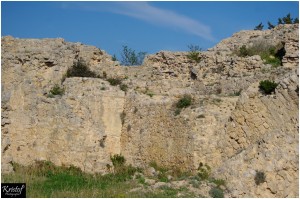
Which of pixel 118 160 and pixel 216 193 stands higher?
pixel 118 160

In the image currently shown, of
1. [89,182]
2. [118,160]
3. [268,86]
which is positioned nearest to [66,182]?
[89,182]

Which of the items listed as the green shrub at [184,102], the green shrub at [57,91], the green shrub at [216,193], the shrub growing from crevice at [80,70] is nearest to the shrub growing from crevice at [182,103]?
the green shrub at [184,102]

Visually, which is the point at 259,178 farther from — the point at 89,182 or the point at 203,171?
the point at 89,182

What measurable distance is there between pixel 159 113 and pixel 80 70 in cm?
457

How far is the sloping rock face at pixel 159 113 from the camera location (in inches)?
615

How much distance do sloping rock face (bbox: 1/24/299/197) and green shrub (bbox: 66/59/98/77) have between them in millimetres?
225

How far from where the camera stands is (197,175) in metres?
16.5

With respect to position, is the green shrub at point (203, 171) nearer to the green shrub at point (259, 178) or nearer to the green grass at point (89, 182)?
the green grass at point (89, 182)

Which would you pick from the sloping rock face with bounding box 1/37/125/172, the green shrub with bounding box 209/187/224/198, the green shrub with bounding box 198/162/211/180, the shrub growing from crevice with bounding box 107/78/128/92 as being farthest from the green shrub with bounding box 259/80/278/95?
the shrub growing from crevice with bounding box 107/78/128/92

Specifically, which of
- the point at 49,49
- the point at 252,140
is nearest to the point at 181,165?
the point at 252,140

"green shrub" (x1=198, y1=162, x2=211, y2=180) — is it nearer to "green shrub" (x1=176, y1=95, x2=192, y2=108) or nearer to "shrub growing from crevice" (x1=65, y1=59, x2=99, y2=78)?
"green shrub" (x1=176, y1=95, x2=192, y2=108)

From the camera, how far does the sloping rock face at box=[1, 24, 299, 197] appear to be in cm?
1561

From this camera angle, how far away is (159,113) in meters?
18.8

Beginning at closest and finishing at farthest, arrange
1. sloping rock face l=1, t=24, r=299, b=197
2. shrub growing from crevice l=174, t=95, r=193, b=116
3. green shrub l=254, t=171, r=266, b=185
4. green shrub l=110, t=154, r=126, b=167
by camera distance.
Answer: green shrub l=254, t=171, r=266, b=185, sloping rock face l=1, t=24, r=299, b=197, shrub growing from crevice l=174, t=95, r=193, b=116, green shrub l=110, t=154, r=126, b=167
